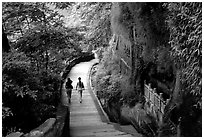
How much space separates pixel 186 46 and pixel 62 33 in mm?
3723

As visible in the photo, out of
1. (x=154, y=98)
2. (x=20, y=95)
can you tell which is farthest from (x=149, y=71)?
(x=20, y=95)

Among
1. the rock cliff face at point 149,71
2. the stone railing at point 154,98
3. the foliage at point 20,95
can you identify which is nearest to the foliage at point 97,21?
the rock cliff face at point 149,71

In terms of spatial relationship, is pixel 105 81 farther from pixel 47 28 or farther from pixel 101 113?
pixel 47 28

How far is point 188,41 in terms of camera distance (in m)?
6.05

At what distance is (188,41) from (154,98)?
10.8 feet

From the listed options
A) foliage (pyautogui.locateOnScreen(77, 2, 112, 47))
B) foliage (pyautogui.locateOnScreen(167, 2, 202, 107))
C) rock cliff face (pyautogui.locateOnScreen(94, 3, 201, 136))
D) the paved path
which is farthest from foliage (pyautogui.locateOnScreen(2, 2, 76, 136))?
foliage (pyautogui.locateOnScreen(77, 2, 112, 47))

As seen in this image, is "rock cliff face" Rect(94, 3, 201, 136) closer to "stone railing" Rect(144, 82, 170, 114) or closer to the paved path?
"stone railing" Rect(144, 82, 170, 114)

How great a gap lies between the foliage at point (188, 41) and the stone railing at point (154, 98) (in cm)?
163

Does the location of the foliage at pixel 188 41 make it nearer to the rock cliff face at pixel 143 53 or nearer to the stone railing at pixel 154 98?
the rock cliff face at pixel 143 53

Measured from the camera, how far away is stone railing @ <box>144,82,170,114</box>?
26.8ft

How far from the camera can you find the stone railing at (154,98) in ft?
26.8

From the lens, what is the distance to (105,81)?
13484mm

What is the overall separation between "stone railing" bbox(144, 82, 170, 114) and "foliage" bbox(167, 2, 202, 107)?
163cm

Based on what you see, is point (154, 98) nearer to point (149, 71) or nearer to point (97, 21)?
point (149, 71)
